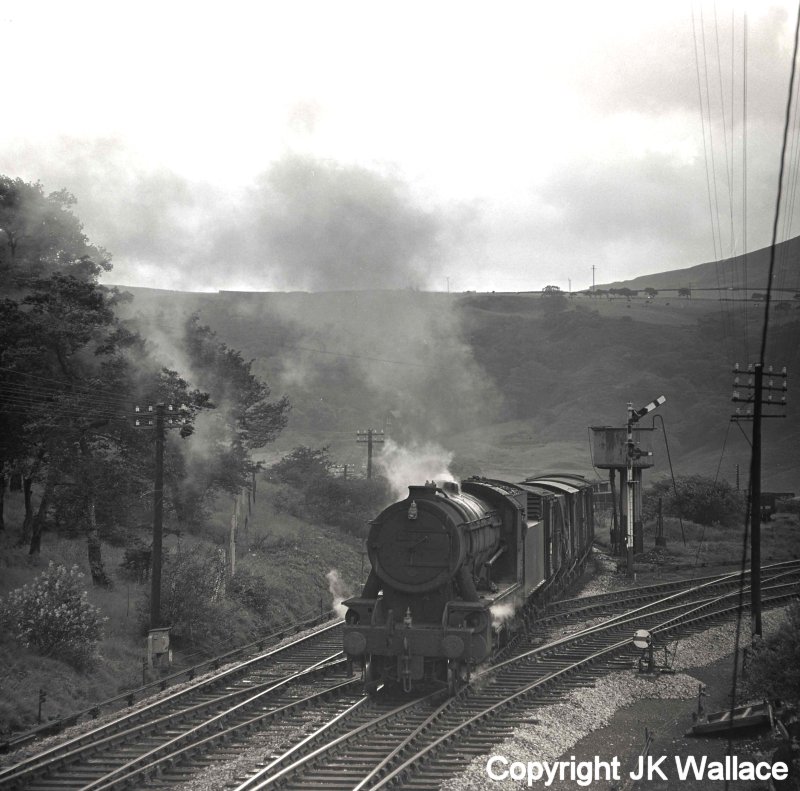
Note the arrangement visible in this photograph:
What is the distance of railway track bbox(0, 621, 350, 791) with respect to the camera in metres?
11.4

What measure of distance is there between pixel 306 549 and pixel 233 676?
17.9 m

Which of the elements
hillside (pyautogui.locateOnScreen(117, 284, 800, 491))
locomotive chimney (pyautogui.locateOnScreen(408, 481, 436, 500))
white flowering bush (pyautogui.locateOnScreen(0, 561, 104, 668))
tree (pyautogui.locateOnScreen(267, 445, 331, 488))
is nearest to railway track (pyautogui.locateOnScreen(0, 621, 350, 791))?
white flowering bush (pyautogui.locateOnScreen(0, 561, 104, 668))

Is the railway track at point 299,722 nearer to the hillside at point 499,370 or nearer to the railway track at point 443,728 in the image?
the railway track at point 443,728

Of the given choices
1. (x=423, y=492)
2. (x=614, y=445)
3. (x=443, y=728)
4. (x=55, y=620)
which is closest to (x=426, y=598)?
(x=423, y=492)

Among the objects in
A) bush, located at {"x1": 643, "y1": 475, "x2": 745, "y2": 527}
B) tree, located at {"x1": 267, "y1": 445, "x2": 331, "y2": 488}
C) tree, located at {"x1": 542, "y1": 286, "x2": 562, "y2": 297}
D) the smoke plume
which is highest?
tree, located at {"x1": 542, "y1": 286, "x2": 562, "y2": 297}

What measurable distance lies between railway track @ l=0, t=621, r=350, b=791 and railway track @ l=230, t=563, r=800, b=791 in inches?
55.0

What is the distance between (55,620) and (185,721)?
5822 millimetres

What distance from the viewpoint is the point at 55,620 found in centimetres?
1839

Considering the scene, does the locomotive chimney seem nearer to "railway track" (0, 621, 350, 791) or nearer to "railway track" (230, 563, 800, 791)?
"railway track" (230, 563, 800, 791)

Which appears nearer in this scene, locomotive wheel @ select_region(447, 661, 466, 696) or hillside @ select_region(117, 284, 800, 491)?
locomotive wheel @ select_region(447, 661, 466, 696)

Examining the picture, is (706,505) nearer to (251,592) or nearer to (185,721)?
(251,592)

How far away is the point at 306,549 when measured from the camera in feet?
116

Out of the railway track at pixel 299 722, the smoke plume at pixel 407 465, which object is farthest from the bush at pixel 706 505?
the railway track at pixel 299 722

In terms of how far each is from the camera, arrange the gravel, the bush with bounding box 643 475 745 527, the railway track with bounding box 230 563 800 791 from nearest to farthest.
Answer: the railway track with bounding box 230 563 800 791
the gravel
the bush with bounding box 643 475 745 527
